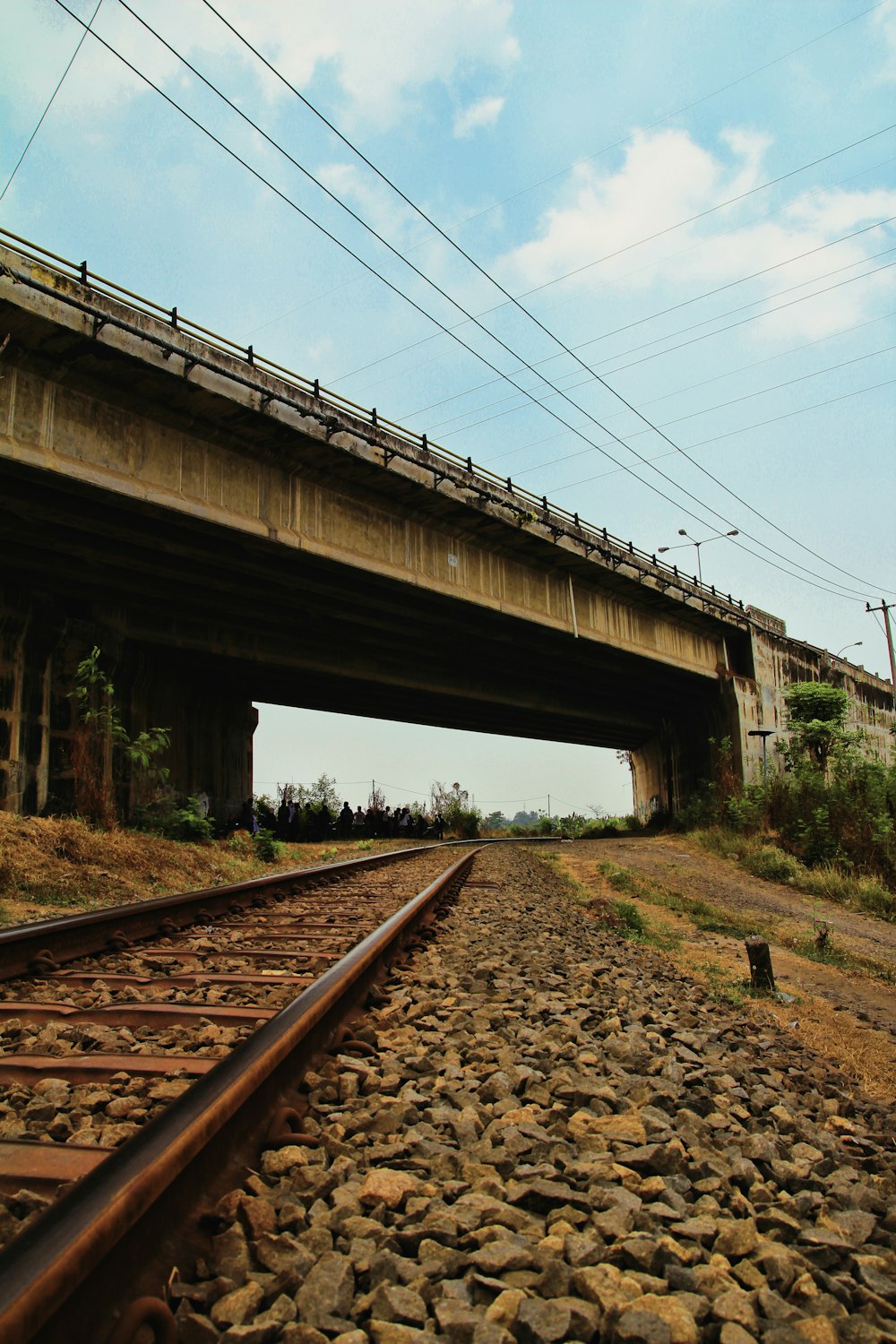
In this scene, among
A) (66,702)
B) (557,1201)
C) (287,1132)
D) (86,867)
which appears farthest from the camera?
(66,702)

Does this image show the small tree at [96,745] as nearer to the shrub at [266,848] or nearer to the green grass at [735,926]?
the shrub at [266,848]

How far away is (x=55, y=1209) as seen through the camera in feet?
5.00

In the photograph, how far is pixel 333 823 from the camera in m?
30.5

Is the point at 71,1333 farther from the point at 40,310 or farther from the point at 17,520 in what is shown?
the point at 17,520

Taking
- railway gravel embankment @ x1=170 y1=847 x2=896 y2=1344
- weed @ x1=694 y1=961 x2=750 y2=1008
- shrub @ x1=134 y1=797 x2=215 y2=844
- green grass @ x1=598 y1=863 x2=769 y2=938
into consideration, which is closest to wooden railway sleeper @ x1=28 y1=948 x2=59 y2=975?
railway gravel embankment @ x1=170 y1=847 x2=896 y2=1344

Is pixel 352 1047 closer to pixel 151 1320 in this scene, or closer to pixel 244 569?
pixel 151 1320

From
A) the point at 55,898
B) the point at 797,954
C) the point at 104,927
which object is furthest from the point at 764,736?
the point at 104,927

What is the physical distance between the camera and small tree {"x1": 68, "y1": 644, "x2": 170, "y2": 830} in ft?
46.0

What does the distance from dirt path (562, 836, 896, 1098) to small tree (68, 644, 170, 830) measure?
27.2 feet

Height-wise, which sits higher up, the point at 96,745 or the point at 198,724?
the point at 198,724

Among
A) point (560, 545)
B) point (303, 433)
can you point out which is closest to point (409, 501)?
point (303, 433)

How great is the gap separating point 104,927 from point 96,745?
Answer: 35.0ft

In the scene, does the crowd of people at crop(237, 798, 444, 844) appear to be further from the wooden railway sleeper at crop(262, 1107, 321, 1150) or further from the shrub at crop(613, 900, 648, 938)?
the wooden railway sleeper at crop(262, 1107, 321, 1150)

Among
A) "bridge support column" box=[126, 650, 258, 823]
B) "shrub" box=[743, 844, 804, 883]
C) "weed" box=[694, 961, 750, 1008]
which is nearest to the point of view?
"weed" box=[694, 961, 750, 1008]
